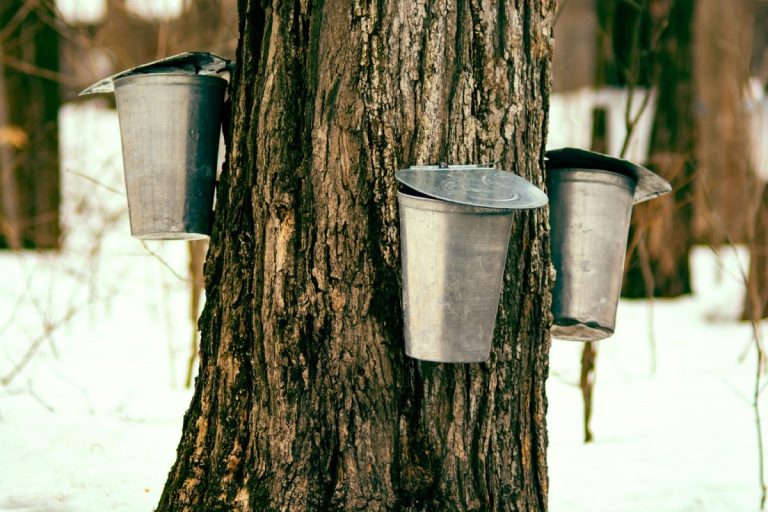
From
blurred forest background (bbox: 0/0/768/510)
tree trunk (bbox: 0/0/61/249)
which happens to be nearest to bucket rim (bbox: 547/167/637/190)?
blurred forest background (bbox: 0/0/768/510)

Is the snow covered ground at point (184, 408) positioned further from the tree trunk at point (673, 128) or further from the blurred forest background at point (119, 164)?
the tree trunk at point (673, 128)

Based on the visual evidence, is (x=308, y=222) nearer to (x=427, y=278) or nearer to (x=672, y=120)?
(x=427, y=278)

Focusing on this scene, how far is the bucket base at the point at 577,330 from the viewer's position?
8.05 ft

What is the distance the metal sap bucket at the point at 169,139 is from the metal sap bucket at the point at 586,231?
0.97 metres

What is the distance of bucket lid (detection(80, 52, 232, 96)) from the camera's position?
7.52ft

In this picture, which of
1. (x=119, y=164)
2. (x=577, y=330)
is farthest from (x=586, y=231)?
(x=119, y=164)

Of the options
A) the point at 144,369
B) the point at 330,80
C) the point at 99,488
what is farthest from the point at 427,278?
the point at 144,369

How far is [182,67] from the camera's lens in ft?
7.86

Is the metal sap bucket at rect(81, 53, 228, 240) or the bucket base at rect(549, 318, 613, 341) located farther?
the bucket base at rect(549, 318, 613, 341)

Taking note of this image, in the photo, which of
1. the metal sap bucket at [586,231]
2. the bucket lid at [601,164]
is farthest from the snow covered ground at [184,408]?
the bucket lid at [601,164]

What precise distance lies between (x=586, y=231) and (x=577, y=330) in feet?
0.99

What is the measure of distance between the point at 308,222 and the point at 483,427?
0.67m

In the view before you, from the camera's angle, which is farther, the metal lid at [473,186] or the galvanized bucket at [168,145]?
the galvanized bucket at [168,145]

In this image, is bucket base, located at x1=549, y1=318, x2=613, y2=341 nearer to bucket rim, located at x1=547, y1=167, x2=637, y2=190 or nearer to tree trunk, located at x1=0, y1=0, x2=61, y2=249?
bucket rim, located at x1=547, y1=167, x2=637, y2=190
